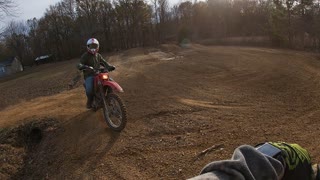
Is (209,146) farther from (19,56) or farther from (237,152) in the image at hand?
(19,56)

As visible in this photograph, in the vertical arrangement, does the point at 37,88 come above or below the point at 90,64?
below

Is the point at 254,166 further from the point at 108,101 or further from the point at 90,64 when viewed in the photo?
the point at 90,64

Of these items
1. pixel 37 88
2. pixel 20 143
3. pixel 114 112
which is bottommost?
pixel 37 88

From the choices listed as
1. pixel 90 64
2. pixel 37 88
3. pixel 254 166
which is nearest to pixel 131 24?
pixel 37 88

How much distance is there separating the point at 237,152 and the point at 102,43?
60542 millimetres

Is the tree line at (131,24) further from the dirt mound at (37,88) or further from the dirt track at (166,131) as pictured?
the dirt track at (166,131)

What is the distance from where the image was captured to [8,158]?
7.18 meters

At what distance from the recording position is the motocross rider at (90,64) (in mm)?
8461

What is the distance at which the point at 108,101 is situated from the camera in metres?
7.98

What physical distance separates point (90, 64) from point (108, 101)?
138cm

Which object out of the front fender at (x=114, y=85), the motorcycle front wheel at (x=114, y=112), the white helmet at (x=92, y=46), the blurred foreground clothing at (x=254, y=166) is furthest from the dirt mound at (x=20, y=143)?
the blurred foreground clothing at (x=254, y=166)

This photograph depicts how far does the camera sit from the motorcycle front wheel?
7.56m

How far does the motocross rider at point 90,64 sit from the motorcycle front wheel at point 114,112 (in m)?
0.65

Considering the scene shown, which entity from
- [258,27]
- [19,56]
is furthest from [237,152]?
[19,56]
